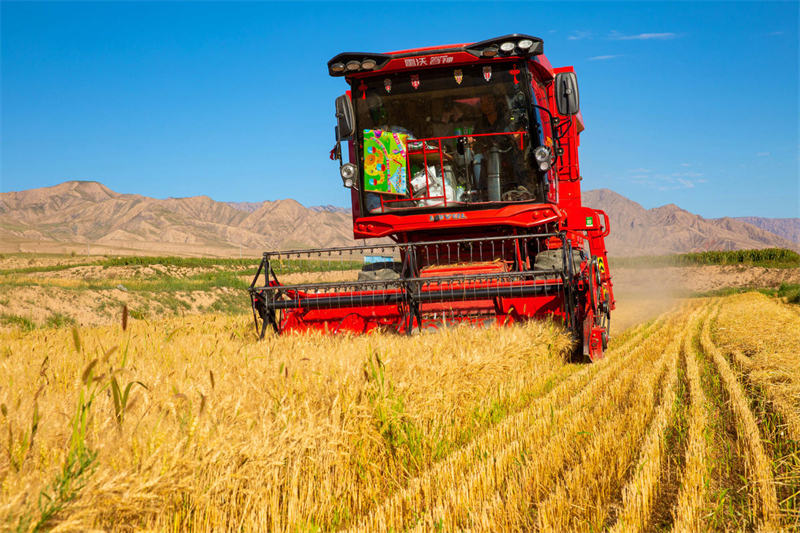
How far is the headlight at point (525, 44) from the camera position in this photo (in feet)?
21.7

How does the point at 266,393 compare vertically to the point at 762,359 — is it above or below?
above

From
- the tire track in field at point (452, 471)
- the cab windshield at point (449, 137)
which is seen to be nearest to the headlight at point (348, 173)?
the cab windshield at point (449, 137)

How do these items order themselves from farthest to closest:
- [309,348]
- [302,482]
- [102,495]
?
[309,348] → [302,482] → [102,495]

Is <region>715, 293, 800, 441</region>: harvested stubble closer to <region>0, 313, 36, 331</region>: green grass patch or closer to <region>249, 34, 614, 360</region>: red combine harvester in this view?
<region>249, 34, 614, 360</region>: red combine harvester

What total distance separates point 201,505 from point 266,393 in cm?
84

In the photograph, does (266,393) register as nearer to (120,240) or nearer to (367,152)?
(367,152)

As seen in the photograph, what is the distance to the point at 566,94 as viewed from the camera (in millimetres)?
6387

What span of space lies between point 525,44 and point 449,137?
1.26 m

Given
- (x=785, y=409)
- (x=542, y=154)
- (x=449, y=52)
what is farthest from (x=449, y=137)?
(x=785, y=409)

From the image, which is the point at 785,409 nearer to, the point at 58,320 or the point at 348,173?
the point at 348,173

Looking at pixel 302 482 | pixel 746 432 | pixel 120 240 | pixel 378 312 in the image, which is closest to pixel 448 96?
pixel 378 312

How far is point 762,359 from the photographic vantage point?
610 cm

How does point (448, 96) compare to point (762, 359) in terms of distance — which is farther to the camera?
point (448, 96)

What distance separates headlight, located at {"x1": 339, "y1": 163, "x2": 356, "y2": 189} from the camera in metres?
7.31
